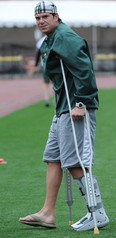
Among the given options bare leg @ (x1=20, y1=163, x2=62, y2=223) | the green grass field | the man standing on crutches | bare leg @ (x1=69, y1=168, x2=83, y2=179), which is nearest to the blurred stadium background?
the green grass field

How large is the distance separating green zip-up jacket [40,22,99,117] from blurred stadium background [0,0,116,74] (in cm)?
3332

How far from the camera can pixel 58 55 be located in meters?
6.38

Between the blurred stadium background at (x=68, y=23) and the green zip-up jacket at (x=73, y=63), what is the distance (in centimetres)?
3332

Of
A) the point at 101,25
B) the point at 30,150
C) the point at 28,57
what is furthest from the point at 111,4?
the point at 30,150

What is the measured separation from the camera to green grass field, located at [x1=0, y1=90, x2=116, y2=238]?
22.6 ft

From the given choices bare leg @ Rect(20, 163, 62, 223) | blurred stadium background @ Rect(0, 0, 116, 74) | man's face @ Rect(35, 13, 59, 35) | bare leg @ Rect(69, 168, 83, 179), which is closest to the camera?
man's face @ Rect(35, 13, 59, 35)

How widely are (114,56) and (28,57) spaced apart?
15.4 ft

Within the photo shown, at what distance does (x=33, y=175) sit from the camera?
33.3ft

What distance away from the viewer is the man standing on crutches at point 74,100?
6328 millimetres


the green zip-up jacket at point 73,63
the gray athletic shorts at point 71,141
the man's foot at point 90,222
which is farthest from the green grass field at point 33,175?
the green zip-up jacket at point 73,63

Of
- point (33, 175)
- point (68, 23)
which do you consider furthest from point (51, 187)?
point (68, 23)

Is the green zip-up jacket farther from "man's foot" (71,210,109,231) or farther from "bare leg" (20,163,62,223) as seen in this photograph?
"man's foot" (71,210,109,231)

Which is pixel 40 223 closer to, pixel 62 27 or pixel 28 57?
pixel 62 27

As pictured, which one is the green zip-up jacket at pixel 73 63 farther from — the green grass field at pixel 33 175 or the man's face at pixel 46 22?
the green grass field at pixel 33 175
